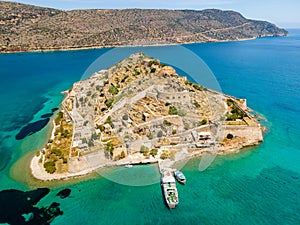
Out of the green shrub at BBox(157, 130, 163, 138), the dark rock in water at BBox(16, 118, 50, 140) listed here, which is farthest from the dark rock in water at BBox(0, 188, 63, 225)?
the green shrub at BBox(157, 130, 163, 138)

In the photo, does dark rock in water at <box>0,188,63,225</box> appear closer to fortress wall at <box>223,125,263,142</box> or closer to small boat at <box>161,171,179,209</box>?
small boat at <box>161,171,179,209</box>

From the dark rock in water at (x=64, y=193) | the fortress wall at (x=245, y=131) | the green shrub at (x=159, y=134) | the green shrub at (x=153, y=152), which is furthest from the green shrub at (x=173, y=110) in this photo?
the dark rock in water at (x=64, y=193)

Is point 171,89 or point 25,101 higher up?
point 171,89

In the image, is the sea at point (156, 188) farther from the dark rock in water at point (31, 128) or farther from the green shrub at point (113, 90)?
the green shrub at point (113, 90)

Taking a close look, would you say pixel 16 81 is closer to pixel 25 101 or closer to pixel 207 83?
pixel 25 101

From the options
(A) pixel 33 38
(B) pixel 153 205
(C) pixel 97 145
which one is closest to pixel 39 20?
(A) pixel 33 38

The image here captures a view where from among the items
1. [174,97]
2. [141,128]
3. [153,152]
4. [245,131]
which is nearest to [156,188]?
[153,152]
